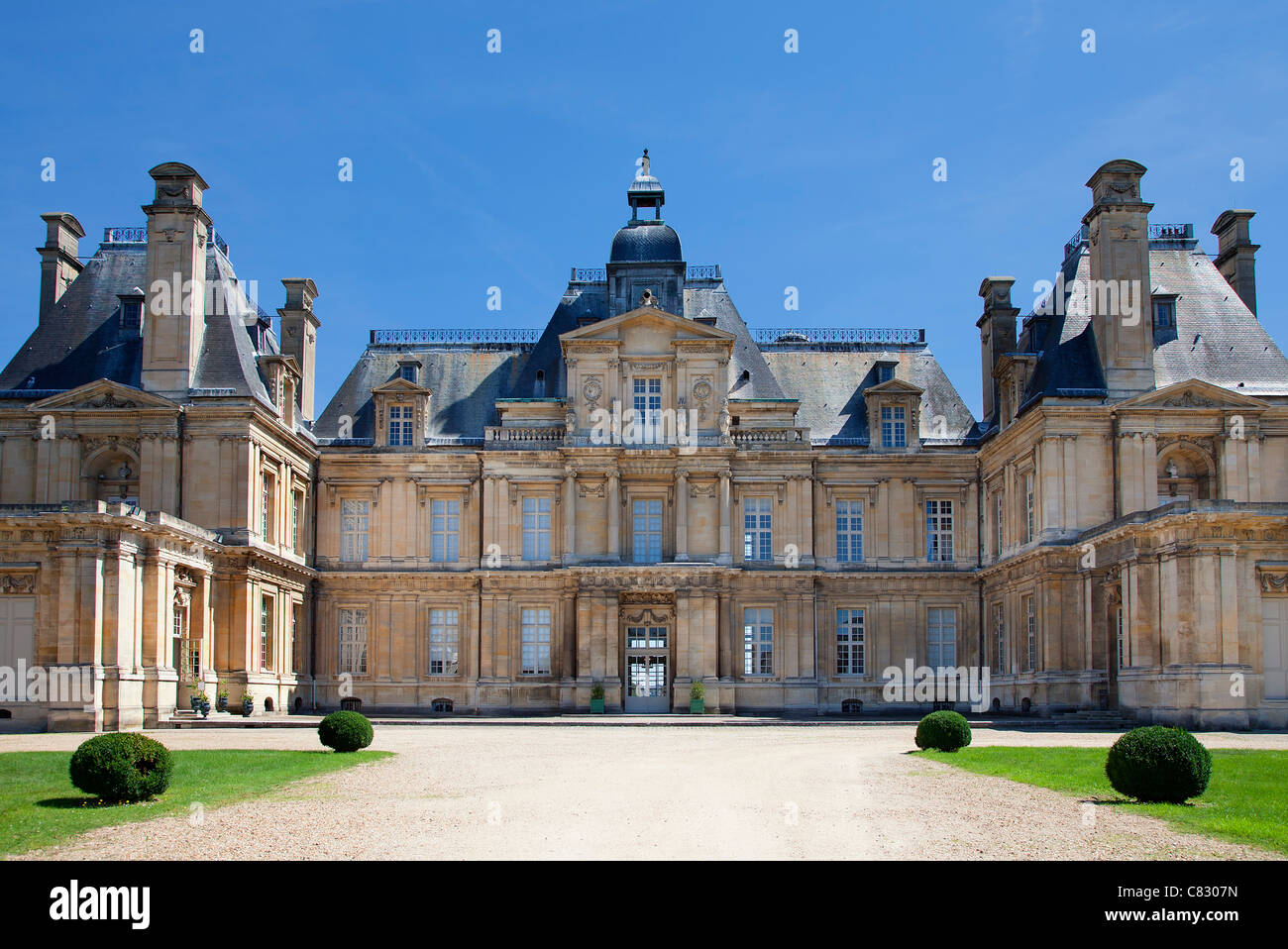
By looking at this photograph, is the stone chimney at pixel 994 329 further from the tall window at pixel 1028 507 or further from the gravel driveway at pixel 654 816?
the gravel driveway at pixel 654 816

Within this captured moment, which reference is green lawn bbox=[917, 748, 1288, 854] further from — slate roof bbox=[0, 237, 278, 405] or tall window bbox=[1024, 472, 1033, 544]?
slate roof bbox=[0, 237, 278, 405]

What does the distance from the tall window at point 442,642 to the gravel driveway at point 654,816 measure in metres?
20.5

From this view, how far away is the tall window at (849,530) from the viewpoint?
151 feet

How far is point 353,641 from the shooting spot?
1813 inches

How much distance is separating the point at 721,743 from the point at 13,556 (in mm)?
17992

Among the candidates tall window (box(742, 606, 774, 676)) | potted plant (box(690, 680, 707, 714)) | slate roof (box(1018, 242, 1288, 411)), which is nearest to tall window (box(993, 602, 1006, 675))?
slate roof (box(1018, 242, 1288, 411))

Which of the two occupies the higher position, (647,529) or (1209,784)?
(647,529)

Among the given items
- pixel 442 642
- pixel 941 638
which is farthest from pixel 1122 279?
pixel 442 642

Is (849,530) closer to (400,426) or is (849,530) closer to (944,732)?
(400,426)

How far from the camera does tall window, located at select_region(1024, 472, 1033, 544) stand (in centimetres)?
3994

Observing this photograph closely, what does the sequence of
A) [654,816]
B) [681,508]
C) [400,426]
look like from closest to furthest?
[654,816] < [681,508] < [400,426]

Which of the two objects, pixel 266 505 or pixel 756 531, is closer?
pixel 266 505

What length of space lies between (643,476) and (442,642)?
368 inches

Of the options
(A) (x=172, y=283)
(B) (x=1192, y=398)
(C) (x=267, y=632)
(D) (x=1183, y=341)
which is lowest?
(C) (x=267, y=632)
